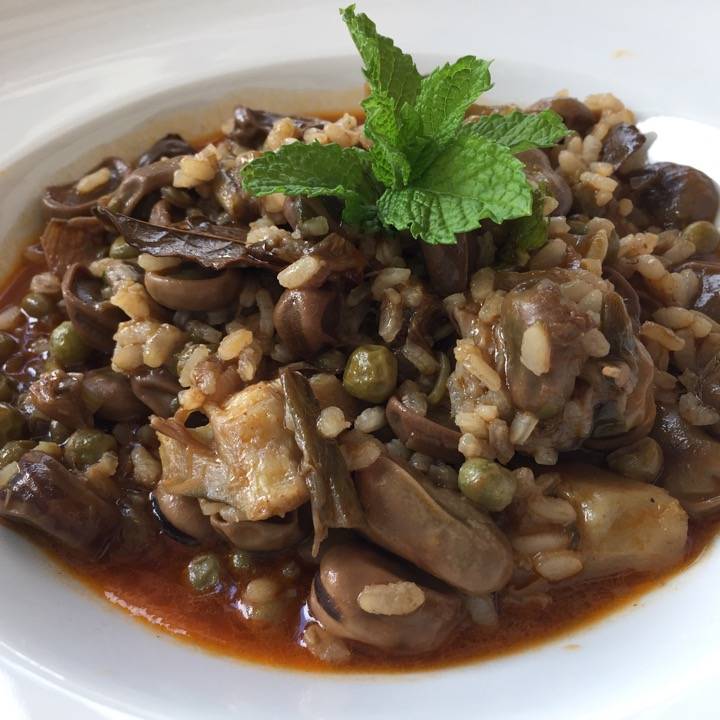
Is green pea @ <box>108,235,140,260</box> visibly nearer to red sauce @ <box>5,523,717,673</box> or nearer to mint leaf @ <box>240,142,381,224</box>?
mint leaf @ <box>240,142,381,224</box>

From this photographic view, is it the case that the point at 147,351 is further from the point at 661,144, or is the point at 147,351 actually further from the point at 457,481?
the point at 661,144

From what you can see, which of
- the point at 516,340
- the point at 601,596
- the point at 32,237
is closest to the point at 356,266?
the point at 516,340

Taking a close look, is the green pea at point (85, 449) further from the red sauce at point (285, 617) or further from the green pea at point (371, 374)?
the green pea at point (371, 374)

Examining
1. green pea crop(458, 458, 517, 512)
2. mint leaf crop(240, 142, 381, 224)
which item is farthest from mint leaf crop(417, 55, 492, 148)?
green pea crop(458, 458, 517, 512)

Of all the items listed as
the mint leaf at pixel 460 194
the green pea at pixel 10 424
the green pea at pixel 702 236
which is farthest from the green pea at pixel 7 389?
the green pea at pixel 702 236

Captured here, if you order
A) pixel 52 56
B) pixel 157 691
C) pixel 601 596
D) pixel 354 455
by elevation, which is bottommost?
pixel 601 596

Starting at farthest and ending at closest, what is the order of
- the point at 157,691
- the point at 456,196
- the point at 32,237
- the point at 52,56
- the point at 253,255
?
the point at 52,56 < the point at 32,237 < the point at 253,255 < the point at 456,196 < the point at 157,691

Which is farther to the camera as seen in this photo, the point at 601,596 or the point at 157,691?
the point at 601,596

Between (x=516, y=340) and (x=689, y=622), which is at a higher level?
(x=516, y=340)
